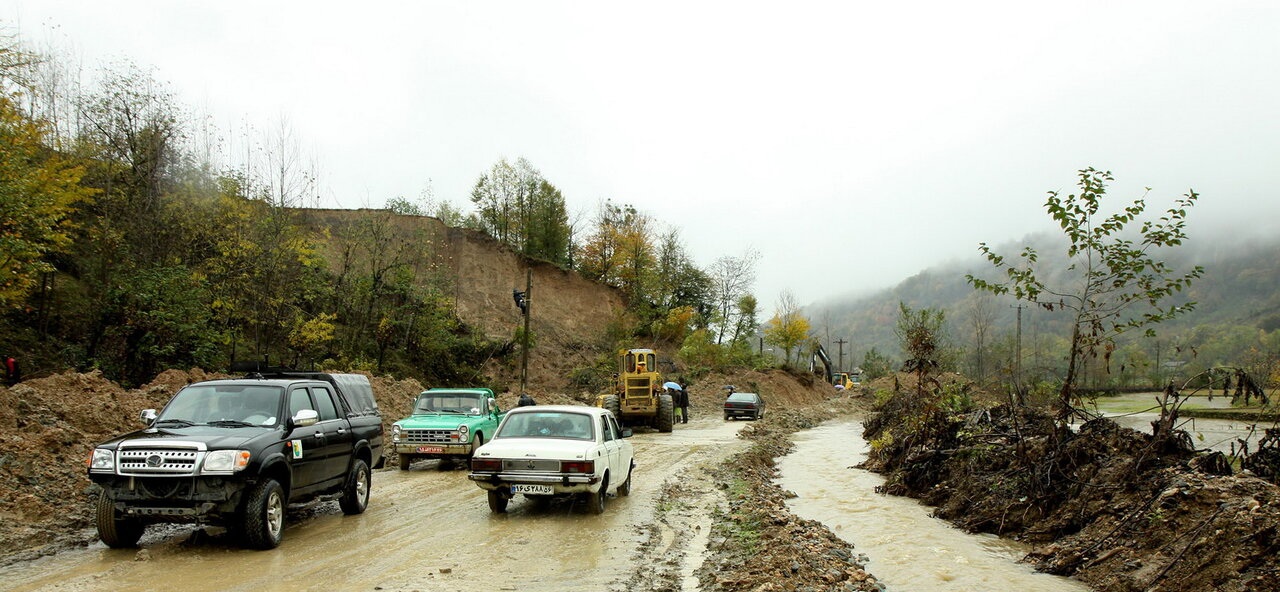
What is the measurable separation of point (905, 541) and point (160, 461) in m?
9.49

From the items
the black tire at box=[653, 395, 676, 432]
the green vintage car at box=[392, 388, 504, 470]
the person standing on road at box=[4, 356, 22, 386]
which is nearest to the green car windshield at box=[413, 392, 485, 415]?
the green vintage car at box=[392, 388, 504, 470]

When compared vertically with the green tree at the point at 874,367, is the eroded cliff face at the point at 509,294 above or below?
above

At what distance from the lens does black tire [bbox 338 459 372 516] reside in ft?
35.2

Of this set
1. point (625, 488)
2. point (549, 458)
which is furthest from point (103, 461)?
point (625, 488)

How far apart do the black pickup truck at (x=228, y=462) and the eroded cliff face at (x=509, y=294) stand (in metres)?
33.5

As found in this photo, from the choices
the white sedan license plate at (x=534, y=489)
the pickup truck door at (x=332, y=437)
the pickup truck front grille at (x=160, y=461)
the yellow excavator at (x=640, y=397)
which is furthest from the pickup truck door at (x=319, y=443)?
the yellow excavator at (x=640, y=397)

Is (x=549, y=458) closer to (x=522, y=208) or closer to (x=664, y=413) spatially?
(x=664, y=413)

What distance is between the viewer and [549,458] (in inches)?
416

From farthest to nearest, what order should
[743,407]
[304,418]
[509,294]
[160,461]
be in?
1. [509,294]
2. [743,407]
3. [304,418]
4. [160,461]

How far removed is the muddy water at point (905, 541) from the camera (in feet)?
29.4

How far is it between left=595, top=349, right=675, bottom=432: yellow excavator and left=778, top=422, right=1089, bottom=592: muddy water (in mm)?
10527

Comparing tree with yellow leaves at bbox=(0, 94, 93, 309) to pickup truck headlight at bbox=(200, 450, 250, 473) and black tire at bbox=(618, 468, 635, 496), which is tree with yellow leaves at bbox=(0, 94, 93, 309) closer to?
pickup truck headlight at bbox=(200, 450, 250, 473)

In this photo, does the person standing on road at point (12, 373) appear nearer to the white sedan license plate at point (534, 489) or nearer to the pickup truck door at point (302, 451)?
the pickup truck door at point (302, 451)

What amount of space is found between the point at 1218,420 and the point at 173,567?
48.2 m
